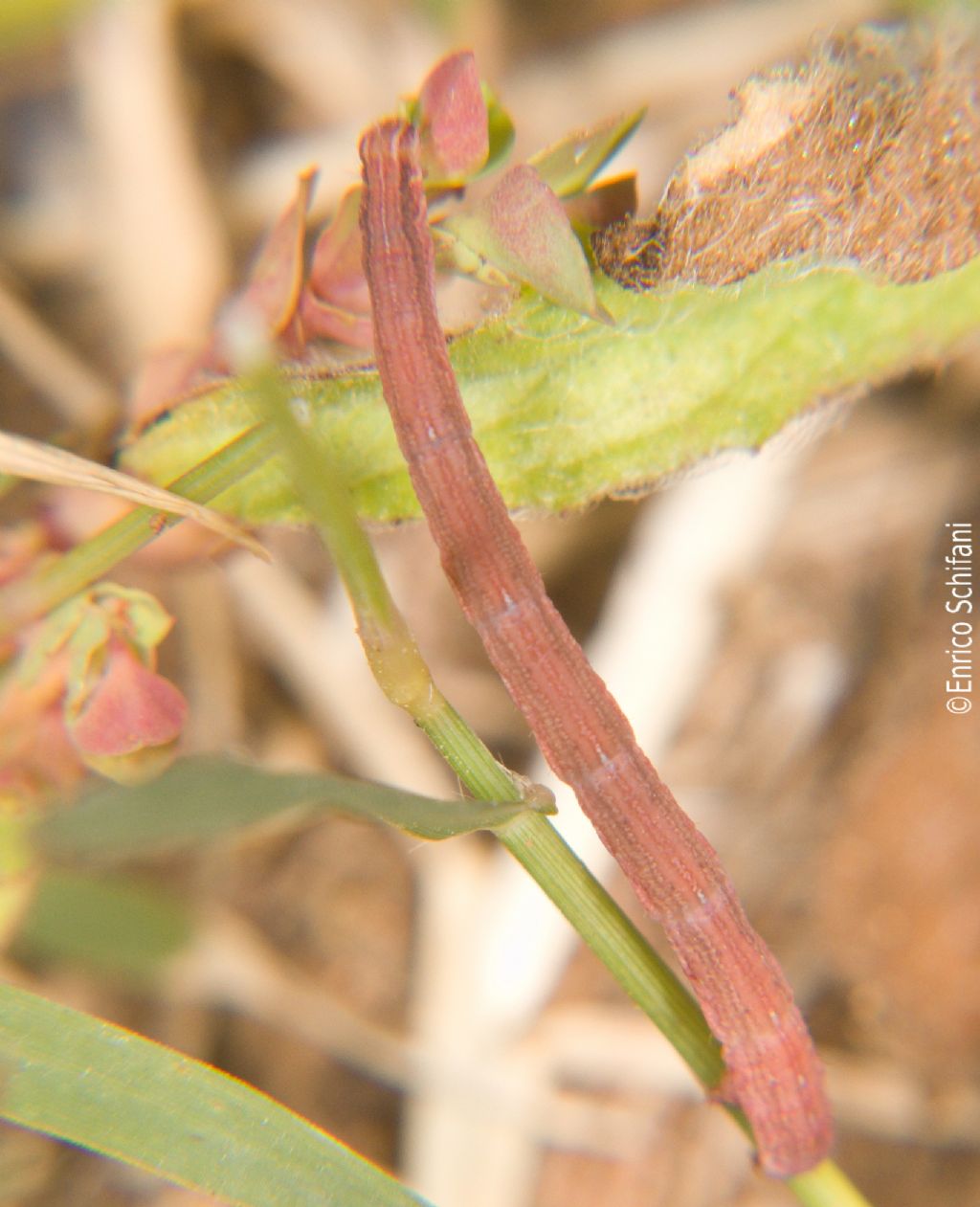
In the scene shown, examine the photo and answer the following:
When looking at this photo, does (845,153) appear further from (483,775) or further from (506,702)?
(506,702)

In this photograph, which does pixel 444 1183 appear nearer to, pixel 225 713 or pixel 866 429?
pixel 225 713

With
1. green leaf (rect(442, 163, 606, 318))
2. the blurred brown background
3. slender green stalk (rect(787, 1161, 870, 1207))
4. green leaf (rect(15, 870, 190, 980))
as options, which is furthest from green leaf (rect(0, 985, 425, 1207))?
the blurred brown background

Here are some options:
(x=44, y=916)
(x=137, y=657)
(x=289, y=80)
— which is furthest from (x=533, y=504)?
(x=289, y=80)

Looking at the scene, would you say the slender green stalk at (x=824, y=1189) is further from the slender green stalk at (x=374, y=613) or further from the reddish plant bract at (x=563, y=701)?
the slender green stalk at (x=374, y=613)

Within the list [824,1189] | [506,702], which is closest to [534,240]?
[824,1189]

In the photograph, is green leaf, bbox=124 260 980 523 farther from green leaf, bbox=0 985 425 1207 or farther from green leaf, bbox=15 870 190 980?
green leaf, bbox=15 870 190 980

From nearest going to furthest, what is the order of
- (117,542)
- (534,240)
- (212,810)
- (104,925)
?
(212,810), (534,240), (117,542), (104,925)
